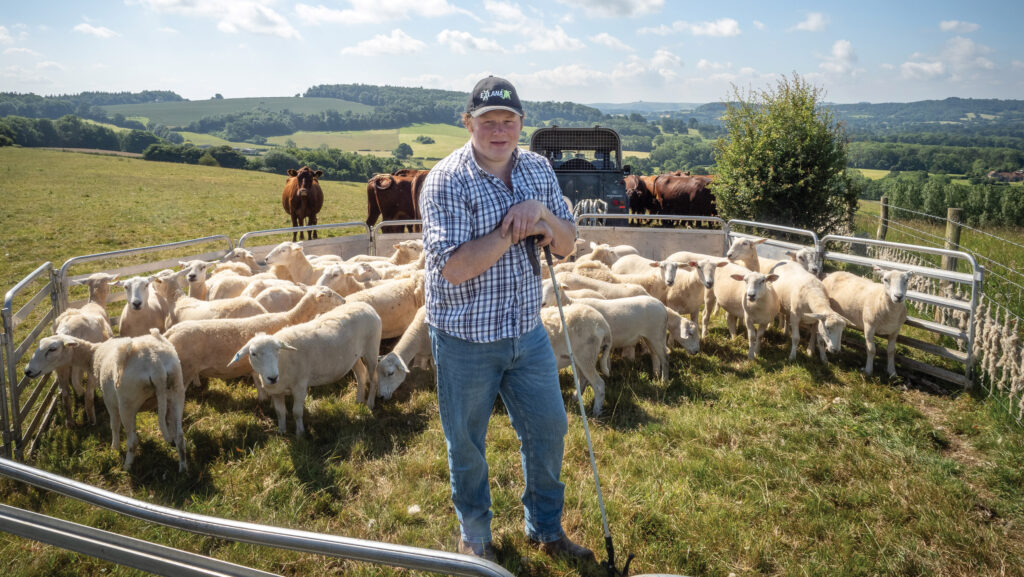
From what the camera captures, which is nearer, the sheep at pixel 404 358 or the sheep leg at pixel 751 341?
the sheep at pixel 404 358

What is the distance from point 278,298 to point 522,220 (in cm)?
575

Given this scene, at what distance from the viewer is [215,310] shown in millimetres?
6789

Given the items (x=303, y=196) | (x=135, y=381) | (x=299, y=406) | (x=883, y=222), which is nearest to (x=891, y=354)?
(x=299, y=406)

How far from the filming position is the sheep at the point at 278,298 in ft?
24.2

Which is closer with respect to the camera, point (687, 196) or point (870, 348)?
point (870, 348)

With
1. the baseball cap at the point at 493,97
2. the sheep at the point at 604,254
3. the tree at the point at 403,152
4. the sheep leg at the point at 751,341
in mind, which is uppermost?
the tree at the point at 403,152

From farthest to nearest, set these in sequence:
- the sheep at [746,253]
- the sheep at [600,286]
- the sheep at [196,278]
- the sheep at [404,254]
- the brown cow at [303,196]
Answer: the brown cow at [303,196] → the sheep at [404,254] → the sheep at [746,253] → the sheep at [196,278] → the sheep at [600,286]

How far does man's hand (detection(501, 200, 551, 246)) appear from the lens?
265 cm

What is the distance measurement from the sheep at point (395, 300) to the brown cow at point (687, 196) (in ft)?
40.4

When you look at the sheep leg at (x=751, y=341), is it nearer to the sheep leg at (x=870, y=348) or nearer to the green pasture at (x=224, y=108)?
the sheep leg at (x=870, y=348)

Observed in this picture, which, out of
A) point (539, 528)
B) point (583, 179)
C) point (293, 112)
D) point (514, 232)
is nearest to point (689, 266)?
point (539, 528)

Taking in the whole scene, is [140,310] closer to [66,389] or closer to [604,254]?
[66,389]

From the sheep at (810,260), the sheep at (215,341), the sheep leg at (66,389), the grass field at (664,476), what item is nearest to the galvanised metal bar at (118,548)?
the grass field at (664,476)

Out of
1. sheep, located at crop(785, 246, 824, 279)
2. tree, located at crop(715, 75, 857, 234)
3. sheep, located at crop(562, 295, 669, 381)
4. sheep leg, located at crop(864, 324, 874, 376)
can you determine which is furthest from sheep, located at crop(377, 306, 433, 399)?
tree, located at crop(715, 75, 857, 234)
